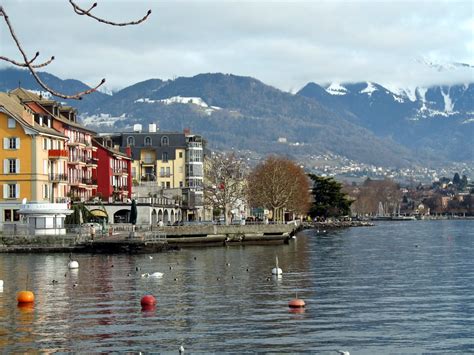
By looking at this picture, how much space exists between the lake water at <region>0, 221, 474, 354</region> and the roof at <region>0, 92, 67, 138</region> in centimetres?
2939

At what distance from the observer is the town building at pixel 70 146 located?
406 feet

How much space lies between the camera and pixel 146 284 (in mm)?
66312

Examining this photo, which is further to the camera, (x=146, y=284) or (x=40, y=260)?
(x=40, y=260)

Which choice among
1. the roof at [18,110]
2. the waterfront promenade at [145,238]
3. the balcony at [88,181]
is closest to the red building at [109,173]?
the balcony at [88,181]

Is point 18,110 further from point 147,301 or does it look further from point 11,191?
point 147,301

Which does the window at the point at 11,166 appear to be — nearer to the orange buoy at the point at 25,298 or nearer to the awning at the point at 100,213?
the awning at the point at 100,213

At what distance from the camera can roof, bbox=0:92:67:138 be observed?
115688 mm

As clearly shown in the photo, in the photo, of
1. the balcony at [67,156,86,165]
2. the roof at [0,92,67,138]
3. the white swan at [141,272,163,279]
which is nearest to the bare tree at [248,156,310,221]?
the balcony at [67,156,86,165]

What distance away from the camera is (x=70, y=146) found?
13012 cm

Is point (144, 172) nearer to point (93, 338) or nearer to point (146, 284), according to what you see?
point (146, 284)

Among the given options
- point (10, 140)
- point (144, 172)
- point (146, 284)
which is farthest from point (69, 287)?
point (144, 172)

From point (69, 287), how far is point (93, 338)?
72.3 ft

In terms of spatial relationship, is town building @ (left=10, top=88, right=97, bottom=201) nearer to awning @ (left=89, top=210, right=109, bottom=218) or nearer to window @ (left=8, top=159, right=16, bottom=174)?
awning @ (left=89, top=210, right=109, bottom=218)

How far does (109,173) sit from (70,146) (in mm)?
15931
